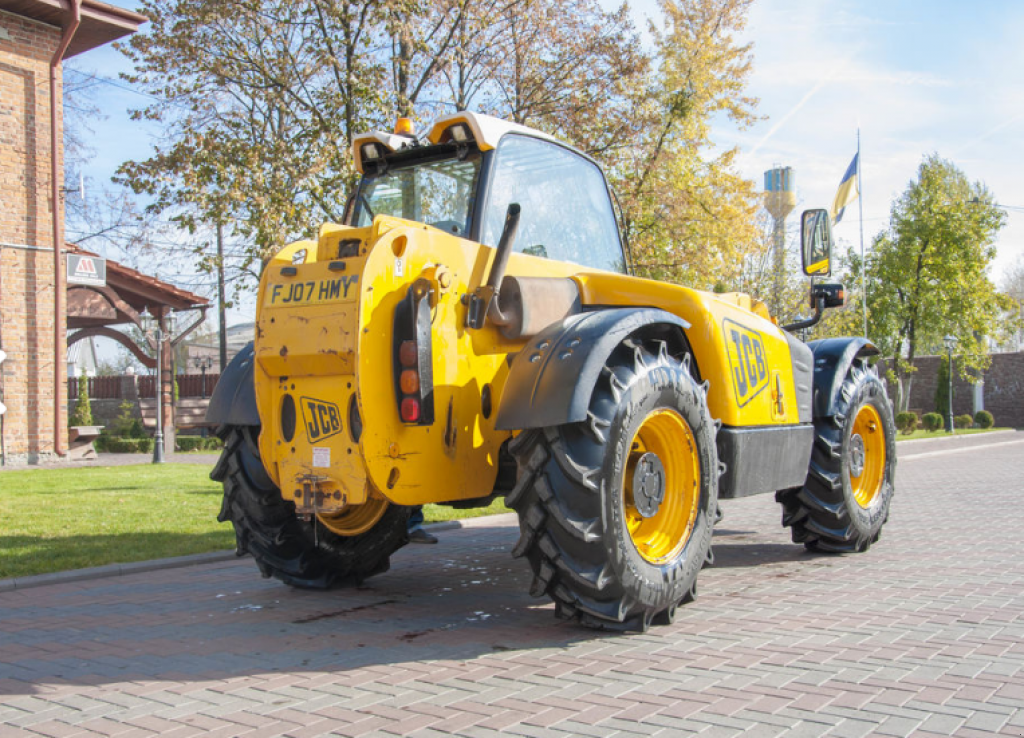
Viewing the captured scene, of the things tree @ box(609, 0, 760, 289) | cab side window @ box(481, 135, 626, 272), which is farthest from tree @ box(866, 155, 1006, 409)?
cab side window @ box(481, 135, 626, 272)

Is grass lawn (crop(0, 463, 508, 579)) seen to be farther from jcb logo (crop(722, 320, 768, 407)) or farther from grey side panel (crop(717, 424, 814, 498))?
jcb logo (crop(722, 320, 768, 407))

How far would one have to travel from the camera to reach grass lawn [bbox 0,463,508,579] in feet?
25.3

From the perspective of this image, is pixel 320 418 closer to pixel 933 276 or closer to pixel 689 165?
pixel 689 165

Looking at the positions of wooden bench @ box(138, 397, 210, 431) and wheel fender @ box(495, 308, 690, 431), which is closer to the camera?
wheel fender @ box(495, 308, 690, 431)

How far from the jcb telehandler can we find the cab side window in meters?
0.01

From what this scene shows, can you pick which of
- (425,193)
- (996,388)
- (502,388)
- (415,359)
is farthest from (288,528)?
(996,388)

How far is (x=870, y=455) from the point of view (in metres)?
8.18

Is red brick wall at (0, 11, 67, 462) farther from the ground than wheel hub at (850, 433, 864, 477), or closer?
farther from the ground

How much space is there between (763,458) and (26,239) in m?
16.0

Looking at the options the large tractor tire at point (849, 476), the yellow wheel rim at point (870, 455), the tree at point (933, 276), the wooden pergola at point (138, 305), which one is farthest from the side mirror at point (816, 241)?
the tree at point (933, 276)

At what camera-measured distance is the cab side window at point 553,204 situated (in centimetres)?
563

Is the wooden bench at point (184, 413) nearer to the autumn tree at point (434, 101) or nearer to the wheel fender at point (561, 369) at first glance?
the autumn tree at point (434, 101)

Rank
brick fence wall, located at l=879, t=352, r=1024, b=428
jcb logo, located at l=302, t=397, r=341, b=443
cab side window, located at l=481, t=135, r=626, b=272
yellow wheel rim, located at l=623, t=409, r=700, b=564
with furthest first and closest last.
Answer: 1. brick fence wall, located at l=879, t=352, r=1024, b=428
2. cab side window, located at l=481, t=135, r=626, b=272
3. yellow wheel rim, located at l=623, t=409, r=700, b=564
4. jcb logo, located at l=302, t=397, r=341, b=443

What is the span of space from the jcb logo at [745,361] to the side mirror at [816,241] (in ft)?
1.87
